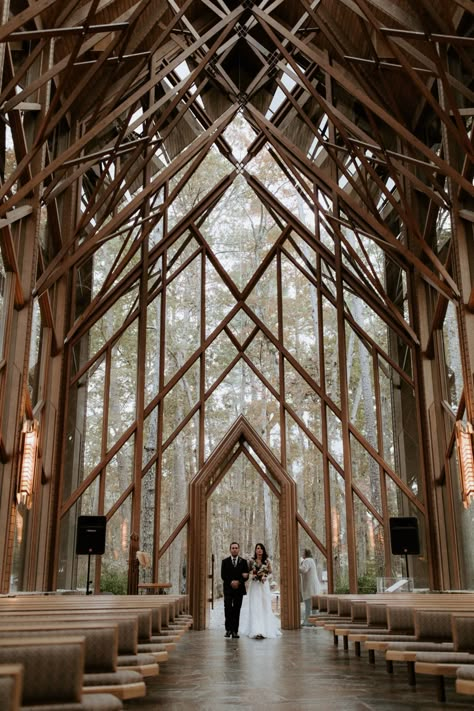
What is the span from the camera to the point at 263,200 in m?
11.9

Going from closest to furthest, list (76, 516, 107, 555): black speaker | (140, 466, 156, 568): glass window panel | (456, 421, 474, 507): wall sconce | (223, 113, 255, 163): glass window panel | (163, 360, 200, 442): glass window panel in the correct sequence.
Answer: (456, 421, 474, 507): wall sconce
(76, 516, 107, 555): black speaker
(140, 466, 156, 568): glass window panel
(163, 360, 200, 442): glass window panel
(223, 113, 255, 163): glass window panel

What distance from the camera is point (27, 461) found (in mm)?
7762

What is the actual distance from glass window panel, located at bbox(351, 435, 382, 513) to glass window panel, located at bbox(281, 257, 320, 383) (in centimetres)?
137

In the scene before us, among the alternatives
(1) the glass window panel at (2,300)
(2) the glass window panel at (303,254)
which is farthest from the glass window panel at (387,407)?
(1) the glass window panel at (2,300)

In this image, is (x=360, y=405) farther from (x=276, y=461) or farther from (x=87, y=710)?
(x=87, y=710)

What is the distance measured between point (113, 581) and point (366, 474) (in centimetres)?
399

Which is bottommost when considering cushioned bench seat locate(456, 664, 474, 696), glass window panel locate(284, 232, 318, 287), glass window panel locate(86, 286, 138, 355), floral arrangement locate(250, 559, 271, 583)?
cushioned bench seat locate(456, 664, 474, 696)

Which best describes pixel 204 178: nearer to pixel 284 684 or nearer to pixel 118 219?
pixel 118 219

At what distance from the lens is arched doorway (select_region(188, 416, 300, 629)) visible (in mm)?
10289

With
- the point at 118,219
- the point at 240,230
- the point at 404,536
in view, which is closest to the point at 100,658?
the point at 404,536

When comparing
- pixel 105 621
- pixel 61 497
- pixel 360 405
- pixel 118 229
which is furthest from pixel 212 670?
pixel 118 229

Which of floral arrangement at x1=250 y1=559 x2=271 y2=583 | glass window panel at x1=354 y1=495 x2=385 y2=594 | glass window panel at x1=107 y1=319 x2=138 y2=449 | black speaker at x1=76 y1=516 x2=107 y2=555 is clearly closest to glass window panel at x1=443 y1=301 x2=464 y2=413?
glass window panel at x1=354 y1=495 x2=385 y2=594

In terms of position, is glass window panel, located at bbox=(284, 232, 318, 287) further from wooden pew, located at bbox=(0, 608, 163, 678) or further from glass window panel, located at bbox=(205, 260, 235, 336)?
wooden pew, located at bbox=(0, 608, 163, 678)

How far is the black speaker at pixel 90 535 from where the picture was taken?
9.35 metres
